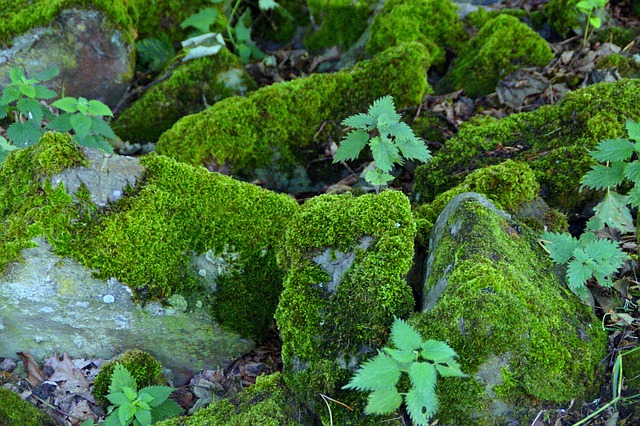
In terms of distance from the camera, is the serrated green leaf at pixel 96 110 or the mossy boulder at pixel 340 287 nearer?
the mossy boulder at pixel 340 287

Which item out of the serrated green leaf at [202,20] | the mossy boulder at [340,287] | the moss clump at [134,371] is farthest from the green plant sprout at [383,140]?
the serrated green leaf at [202,20]

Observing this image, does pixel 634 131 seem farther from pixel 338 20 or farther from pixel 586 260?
pixel 338 20

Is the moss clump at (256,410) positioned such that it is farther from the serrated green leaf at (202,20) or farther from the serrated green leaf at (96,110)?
the serrated green leaf at (202,20)

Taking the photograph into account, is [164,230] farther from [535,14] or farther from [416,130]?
[535,14]

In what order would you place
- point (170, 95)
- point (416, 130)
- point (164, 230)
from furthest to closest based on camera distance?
point (170, 95), point (416, 130), point (164, 230)

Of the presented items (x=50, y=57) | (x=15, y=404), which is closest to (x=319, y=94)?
(x=50, y=57)

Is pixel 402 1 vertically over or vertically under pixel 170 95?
over
